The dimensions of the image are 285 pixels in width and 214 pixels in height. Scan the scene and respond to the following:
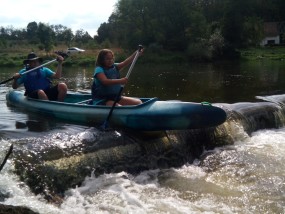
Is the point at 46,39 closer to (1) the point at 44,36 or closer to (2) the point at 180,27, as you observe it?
(1) the point at 44,36

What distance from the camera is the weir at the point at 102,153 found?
→ 5.78 metres

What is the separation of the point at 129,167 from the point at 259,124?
14.2ft

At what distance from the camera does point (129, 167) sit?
664 cm

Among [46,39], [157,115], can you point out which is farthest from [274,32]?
[157,115]

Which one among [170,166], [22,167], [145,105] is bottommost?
[170,166]

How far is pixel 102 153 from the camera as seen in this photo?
6.54 meters

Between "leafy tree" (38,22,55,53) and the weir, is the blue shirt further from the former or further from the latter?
"leafy tree" (38,22,55,53)

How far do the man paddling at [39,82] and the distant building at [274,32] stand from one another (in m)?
55.1

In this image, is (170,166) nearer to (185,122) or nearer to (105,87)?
(185,122)

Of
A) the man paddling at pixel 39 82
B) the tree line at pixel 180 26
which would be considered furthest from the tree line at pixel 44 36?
the man paddling at pixel 39 82

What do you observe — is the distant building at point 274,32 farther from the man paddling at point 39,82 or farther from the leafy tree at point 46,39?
the man paddling at point 39,82

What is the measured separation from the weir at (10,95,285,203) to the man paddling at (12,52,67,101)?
7.80 feet

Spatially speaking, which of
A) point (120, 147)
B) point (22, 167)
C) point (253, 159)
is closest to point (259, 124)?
point (253, 159)

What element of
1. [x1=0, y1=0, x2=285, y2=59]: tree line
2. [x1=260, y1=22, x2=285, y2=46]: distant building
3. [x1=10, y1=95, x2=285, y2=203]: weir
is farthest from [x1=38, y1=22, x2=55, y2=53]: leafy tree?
[x1=10, y1=95, x2=285, y2=203]: weir
